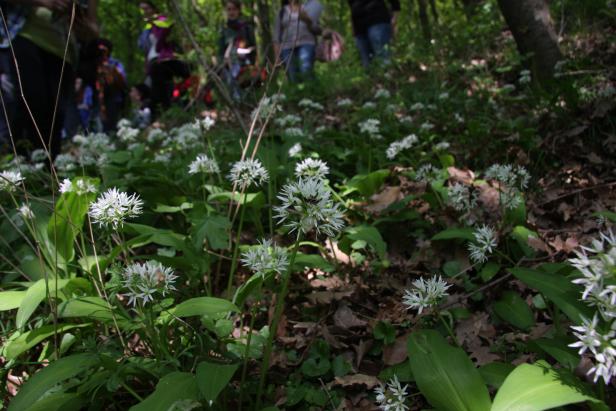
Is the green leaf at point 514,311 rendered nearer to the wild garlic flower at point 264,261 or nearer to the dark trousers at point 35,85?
the wild garlic flower at point 264,261

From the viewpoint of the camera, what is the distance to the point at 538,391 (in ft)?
3.38

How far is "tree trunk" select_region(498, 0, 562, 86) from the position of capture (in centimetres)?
404

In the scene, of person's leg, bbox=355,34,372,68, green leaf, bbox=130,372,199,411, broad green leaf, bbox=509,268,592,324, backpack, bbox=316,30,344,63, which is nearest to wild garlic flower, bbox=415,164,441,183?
broad green leaf, bbox=509,268,592,324

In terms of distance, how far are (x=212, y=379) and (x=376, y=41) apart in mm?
6589

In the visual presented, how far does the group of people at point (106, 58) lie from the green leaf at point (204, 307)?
2402mm

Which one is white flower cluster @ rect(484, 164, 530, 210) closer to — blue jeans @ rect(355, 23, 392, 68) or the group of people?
A: the group of people

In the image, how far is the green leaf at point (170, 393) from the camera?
1.20 m

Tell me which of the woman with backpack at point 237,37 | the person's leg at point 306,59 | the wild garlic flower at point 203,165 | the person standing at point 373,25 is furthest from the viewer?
the person's leg at point 306,59

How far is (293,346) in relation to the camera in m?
1.96

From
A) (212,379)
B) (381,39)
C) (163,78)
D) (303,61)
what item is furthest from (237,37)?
(212,379)

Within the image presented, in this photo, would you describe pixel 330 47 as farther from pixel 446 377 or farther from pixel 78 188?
pixel 446 377

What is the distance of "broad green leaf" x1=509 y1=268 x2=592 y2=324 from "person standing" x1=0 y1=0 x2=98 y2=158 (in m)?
2.95

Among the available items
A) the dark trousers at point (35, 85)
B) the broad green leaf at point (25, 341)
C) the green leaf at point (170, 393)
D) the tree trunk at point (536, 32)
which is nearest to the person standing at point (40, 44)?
the dark trousers at point (35, 85)

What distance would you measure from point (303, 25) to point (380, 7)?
114 centimetres
